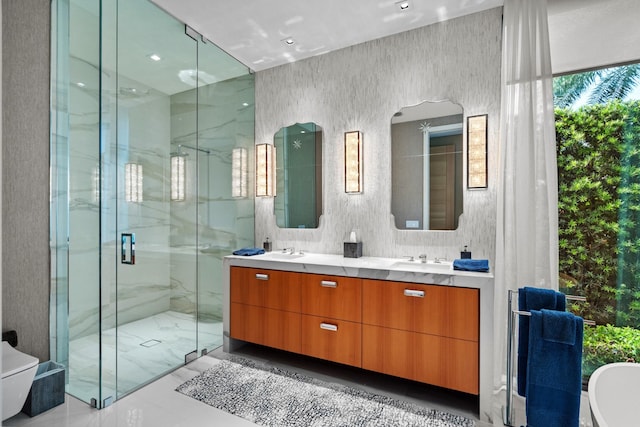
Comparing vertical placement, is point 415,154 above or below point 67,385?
above

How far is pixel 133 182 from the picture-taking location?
2.52m

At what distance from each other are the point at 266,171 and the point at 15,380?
2380 mm

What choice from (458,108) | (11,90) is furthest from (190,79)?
(458,108)

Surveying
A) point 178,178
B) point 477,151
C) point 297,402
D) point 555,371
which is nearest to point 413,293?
point 555,371

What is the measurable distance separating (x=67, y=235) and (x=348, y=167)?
217cm

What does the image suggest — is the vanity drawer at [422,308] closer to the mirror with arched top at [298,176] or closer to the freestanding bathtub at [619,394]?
the freestanding bathtub at [619,394]

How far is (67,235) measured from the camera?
7.91 ft

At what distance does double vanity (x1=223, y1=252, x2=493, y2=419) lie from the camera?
2.22 metres

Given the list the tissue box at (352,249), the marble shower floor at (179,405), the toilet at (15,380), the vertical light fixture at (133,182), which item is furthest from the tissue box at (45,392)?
the tissue box at (352,249)

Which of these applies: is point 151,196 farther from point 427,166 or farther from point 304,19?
point 427,166

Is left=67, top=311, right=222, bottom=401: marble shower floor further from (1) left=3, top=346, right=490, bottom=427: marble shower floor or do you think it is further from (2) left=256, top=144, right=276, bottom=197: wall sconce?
(2) left=256, top=144, right=276, bottom=197: wall sconce

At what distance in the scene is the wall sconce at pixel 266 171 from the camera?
3536mm

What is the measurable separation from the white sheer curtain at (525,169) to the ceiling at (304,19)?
1.47ft

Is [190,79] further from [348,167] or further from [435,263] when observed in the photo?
[435,263]
